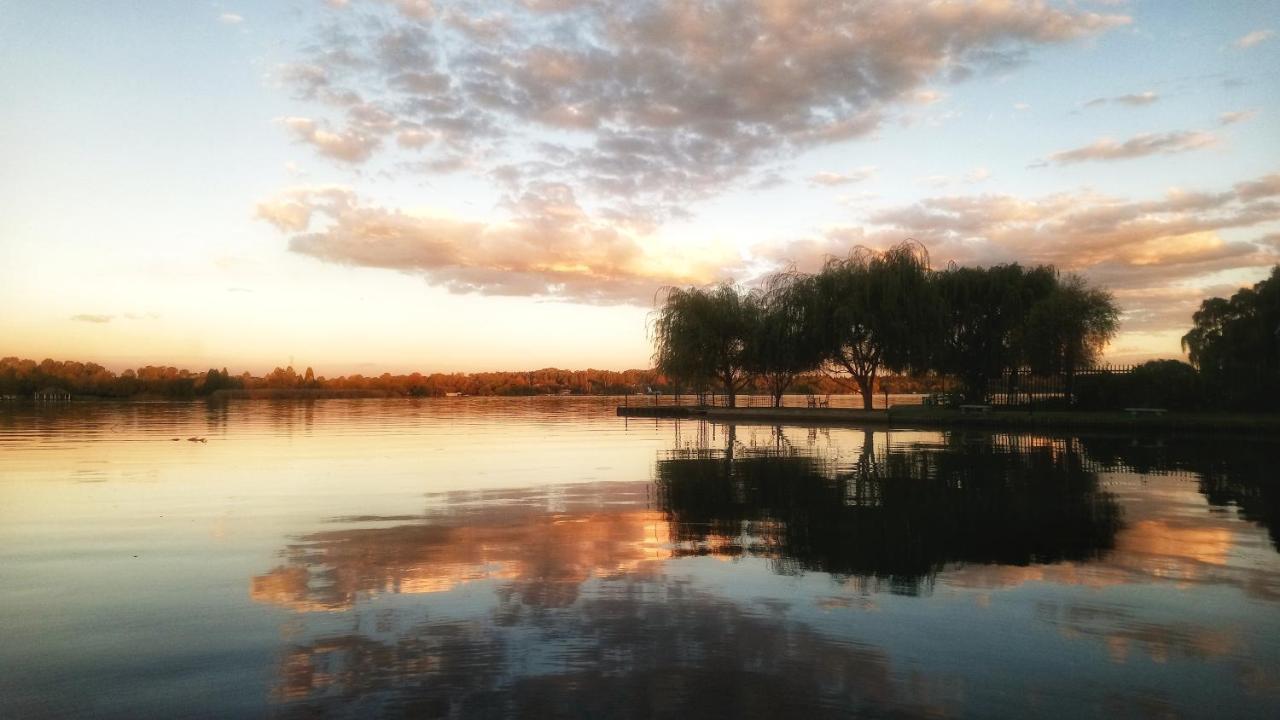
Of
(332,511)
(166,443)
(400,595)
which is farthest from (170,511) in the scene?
(166,443)

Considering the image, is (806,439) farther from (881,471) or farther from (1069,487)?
(1069,487)

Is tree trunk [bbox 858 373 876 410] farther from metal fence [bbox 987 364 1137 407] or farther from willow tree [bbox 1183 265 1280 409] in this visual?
willow tree [bbox 1183 265 1280 409]

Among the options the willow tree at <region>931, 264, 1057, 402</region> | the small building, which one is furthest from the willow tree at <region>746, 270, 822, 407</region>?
the small building

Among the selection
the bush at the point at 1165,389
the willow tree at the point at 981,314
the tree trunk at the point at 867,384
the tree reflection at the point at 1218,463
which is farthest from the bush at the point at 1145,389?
the tree trunk at the point at 867,384

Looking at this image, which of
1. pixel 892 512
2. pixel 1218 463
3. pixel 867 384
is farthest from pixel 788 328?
pixel 892 512

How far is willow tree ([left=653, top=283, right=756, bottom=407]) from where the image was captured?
55.7 meters

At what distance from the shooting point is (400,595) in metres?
7.36

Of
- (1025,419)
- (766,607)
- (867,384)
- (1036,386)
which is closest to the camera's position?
(766,607)

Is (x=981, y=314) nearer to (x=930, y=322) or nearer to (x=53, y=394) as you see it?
(x=930, y=322)

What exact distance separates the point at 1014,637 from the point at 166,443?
95.1ft

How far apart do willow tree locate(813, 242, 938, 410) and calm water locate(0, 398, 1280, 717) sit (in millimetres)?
27941

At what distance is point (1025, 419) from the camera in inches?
1335

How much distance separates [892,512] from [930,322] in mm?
34269

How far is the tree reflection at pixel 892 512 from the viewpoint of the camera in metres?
9.03
